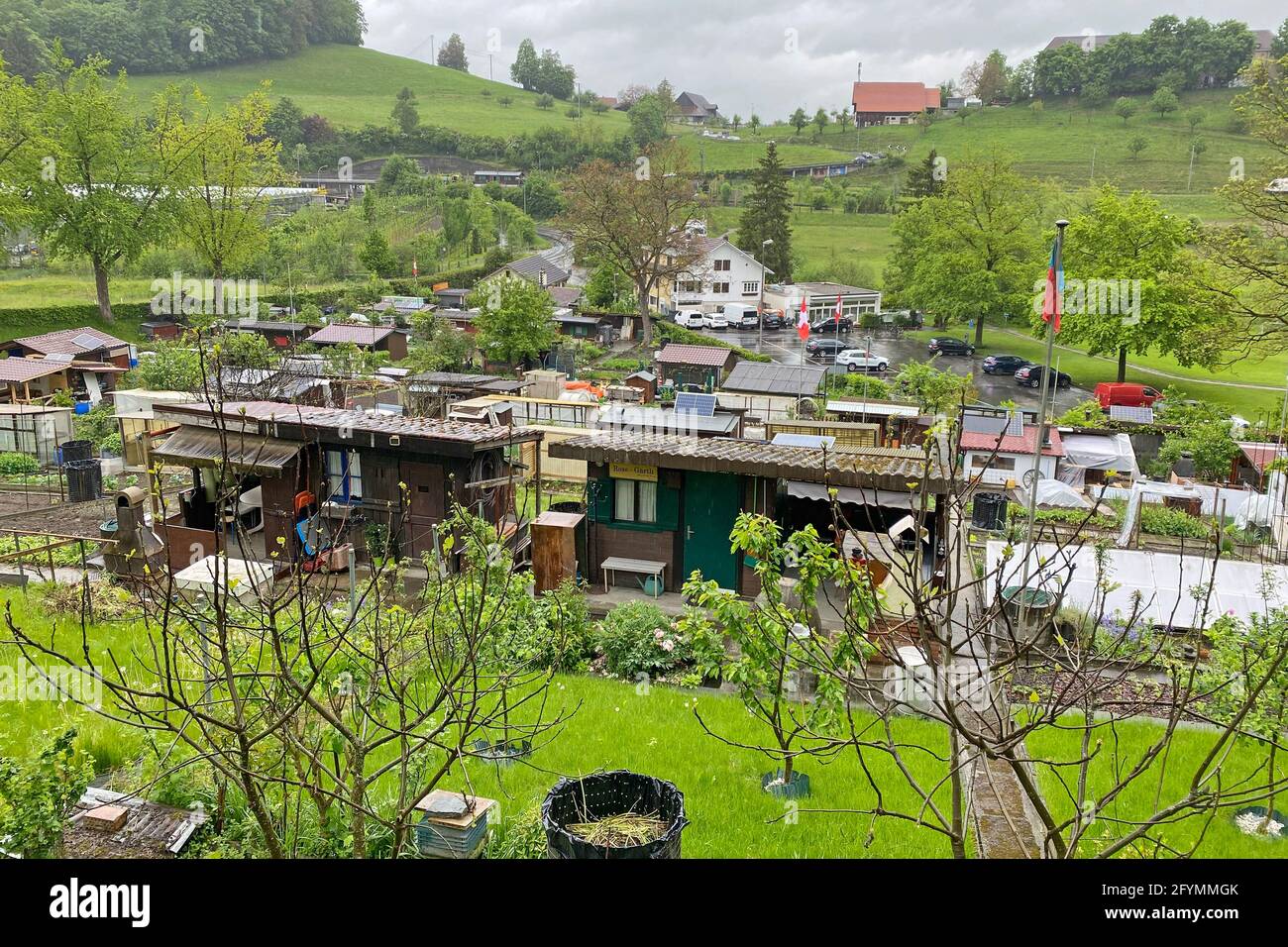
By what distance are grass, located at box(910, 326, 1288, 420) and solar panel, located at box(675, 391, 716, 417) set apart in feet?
65.9

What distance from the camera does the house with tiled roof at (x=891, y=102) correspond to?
11975 centimetres

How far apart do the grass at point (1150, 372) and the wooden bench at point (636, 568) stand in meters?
26.6

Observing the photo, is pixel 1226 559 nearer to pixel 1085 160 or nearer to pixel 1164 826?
pixel 1164 826

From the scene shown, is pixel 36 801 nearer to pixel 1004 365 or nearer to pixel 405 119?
pixel 1004 365

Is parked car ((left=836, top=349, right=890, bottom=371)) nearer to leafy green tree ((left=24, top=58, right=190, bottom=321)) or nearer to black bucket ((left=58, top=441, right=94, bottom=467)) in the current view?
black bucket ((left=58, top=441, right=94, bottom=467))

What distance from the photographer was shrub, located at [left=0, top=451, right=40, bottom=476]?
76.4ft

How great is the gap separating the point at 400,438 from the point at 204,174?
40.3m

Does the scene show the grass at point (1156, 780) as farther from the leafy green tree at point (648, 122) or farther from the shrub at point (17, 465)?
the leafy green tree at point (648, 122)

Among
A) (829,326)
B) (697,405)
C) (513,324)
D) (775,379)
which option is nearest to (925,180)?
(829,326)

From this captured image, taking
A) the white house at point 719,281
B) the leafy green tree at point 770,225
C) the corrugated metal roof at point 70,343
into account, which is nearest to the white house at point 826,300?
the white house at point 719,281

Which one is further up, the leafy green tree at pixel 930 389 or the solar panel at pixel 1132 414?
the leafy green tree at pixel 930 389

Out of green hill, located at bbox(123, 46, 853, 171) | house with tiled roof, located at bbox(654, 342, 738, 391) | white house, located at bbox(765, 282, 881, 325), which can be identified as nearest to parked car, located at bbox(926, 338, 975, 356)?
white house, located at bbox(765, 282, 881, 325)

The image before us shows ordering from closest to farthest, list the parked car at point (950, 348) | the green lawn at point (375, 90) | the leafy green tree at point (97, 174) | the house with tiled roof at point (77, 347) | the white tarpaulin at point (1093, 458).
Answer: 1. the white tarpaulin at point (1093, 458)
2. the house with tiled roof at point (77, 347)
3. the leafy green tree at point (97, 174)
4. the parked car at point (950, 348)
5. the green lawn at point (375, 90)
